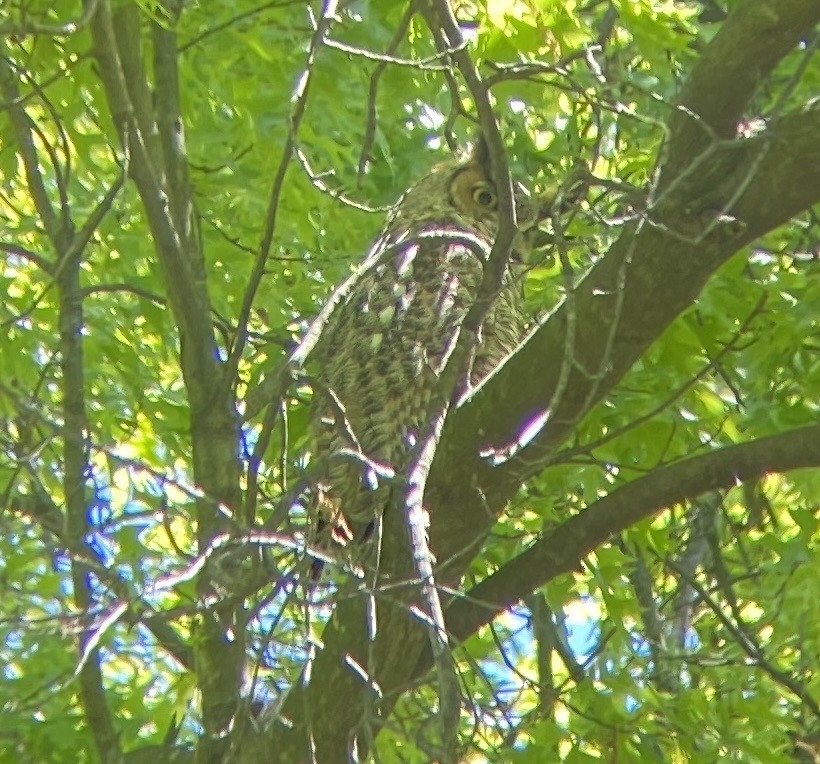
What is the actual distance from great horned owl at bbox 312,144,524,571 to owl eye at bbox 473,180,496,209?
0.29 metres

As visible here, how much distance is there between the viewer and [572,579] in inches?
126

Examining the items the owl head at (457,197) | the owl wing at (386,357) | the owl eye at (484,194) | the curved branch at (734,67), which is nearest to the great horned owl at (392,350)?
the owl wing at (386,357)

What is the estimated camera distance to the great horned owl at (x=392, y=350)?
9.52ft

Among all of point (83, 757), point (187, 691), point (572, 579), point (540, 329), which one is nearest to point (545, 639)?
point (572, 579)

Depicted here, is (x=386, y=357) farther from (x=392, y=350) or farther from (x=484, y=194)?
(x=484, y=194)

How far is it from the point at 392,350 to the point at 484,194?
0.94 metres

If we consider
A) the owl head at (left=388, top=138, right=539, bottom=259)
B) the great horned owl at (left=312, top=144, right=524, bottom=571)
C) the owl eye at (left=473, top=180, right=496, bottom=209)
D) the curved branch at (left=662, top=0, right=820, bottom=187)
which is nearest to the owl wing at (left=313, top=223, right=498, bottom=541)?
the great horned owl at (left=312, top=144, right=524, bottom=571)

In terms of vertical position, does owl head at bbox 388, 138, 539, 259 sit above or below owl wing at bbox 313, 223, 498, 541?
above

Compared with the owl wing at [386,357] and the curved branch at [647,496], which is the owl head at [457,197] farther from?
the curved branch at [647,496]

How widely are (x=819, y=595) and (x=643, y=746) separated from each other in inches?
21.8

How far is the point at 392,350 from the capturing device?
10.1 feet

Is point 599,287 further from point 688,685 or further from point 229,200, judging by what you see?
point 688,685

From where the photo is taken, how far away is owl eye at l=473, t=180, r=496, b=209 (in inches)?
151

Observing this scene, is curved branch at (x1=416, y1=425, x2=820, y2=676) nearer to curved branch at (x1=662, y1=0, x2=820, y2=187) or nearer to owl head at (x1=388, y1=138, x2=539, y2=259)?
curved branch at (x1=662, y1=0, x2=820, y2=187)
